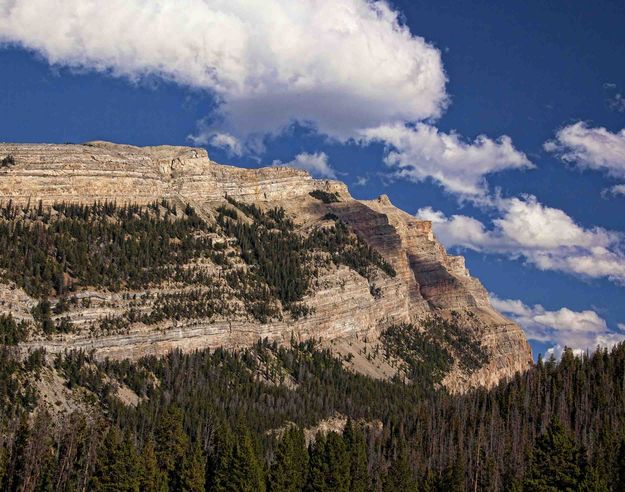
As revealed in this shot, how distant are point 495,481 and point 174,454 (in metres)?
55.7

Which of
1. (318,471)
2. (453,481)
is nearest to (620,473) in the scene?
(453,481)

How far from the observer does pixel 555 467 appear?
5202 inches

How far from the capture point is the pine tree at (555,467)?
13050cm

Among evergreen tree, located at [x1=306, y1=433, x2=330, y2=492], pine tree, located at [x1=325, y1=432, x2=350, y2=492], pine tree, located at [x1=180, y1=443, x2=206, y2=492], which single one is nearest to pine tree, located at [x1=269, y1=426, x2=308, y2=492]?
evergreen tree, located at [x1=306, y1=433, x2=330, y2=492]

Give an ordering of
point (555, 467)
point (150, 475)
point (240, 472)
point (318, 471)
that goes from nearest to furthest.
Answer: point (555, 467)
point (150, 475)
point (240, 472)
point (318, 471)

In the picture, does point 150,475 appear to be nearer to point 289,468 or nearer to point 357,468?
point 289,468

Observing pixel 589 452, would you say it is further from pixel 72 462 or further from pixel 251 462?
pixel 72 462

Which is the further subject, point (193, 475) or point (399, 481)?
point (399, 481)

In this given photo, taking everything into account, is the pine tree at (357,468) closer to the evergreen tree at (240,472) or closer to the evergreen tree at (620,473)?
the evergreen tree at (240,472)

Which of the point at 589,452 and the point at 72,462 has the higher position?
the point at 589,452

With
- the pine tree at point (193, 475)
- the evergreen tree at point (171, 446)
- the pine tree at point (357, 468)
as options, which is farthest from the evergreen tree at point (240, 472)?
the pine tree at point (357, 468)

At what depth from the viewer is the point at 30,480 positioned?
16138 centimetres

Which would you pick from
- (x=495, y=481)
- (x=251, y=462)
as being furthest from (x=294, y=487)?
(x=495, y=481)

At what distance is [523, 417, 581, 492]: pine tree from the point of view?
130m
